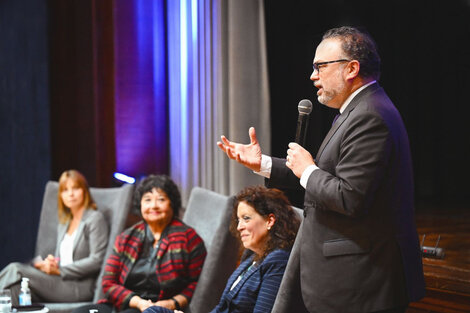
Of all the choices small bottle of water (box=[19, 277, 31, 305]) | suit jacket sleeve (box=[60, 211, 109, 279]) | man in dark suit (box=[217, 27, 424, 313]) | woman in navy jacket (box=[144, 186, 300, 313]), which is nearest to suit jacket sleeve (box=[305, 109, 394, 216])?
man in dark suit (box=[217, 27, 424, 313])

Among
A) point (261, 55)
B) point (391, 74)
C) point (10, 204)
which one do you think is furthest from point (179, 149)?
point (391, 74)

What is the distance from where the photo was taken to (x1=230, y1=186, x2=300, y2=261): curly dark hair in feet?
8.32

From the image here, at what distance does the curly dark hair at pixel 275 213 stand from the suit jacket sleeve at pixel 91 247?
1404 millimetres

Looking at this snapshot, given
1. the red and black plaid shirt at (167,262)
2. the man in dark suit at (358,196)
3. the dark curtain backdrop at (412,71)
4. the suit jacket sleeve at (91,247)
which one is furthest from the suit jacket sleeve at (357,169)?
the dark curtain backdrop at (412,71)

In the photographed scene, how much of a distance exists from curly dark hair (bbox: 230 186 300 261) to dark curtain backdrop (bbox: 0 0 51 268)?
343 centimetres

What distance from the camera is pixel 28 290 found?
3406mm

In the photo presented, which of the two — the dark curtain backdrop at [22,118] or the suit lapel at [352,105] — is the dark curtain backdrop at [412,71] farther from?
the suit lapel at [352,105]

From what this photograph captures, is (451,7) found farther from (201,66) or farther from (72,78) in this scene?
(72,78)

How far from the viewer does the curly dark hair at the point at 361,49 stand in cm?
178

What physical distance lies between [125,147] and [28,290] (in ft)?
6.54

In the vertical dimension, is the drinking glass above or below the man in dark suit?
below

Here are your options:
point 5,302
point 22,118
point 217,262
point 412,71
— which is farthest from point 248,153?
point 412,71

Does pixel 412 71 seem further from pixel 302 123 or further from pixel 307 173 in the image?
pixel 307 173

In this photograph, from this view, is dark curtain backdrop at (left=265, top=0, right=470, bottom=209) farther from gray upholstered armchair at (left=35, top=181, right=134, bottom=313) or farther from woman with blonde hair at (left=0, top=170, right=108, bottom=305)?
woman with blonde hair at (left=0, top=170, right=108, bottom=305)
